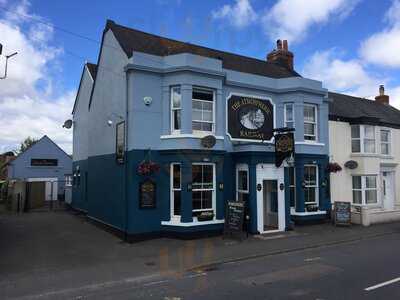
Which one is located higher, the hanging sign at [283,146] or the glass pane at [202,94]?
the glass pane at [202,94]

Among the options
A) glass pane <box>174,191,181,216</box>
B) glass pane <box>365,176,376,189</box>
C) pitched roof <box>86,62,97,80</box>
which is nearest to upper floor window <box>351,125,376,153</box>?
glass pane <box>365,176,376,189</box>

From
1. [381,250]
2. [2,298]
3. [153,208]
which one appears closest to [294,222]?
[381,250]

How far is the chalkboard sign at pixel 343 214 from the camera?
56.5ft

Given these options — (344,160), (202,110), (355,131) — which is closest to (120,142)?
(202,110)

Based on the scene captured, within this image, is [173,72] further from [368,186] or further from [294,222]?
[368,186]

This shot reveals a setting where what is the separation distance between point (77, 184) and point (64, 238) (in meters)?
10.0

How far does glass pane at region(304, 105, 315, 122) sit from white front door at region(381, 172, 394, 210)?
7.63 metres

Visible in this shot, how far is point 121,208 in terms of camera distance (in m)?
14.6

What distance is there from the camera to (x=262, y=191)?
15.4 meters

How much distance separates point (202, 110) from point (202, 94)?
2.23 ft

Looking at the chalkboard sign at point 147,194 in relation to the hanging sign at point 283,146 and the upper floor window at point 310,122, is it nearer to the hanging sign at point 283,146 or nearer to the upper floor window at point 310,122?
the hanging sign at point 283,146

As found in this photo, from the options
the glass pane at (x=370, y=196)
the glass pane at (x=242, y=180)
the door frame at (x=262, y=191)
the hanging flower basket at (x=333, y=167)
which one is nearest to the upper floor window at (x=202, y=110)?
the glass pane at (x=242, y=180)

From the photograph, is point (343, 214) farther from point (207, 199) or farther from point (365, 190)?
point (207, 199)

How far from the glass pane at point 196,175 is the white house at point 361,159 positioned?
8.60 meters
